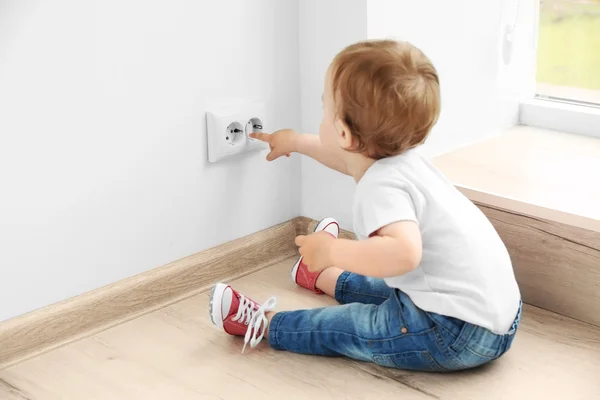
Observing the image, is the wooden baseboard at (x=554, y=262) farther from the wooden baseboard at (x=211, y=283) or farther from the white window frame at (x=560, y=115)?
the white window frame at (x=560, y=115)

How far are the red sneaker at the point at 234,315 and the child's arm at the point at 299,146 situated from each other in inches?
10.5

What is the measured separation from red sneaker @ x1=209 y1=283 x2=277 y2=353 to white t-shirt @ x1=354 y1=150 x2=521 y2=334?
0.24 m

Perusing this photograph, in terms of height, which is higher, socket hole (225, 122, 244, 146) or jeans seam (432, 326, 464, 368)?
socket hole (225, 122, 244, 146)

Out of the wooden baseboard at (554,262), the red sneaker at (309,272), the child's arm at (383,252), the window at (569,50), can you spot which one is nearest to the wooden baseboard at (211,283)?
the wooden baseboard at (554,262)

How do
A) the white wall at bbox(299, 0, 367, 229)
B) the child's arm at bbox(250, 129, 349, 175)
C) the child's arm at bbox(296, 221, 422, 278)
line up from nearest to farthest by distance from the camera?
the child's arm at bbox(296, 221, 422, 278), the child's arm at bbox(250, 129, 349, 175), the white wall at bbox(299, 0, 367, 229)

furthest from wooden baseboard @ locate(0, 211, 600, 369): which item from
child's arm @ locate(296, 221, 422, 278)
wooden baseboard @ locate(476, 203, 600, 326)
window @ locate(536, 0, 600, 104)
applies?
window @ locate(536, 0, 600, 104)

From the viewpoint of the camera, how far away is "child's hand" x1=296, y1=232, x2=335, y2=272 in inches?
47.8

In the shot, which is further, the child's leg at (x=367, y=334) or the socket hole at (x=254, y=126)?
the socket hole at (x=254, y=126)

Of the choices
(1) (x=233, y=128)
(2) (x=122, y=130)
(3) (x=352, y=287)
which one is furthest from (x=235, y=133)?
(3) (x=352, y=287)

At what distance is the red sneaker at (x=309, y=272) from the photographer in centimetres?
153

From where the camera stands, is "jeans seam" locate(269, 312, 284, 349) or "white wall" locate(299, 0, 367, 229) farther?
"white wall" locate(299, 0, 367, 229)

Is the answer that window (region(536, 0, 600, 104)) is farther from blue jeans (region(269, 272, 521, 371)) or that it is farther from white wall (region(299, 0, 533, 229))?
blue jeans (region(269, 272, 521, 371))

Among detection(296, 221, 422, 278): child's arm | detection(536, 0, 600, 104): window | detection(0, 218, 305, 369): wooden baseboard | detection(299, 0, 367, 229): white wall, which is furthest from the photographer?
detection(536, 0, 600, 104): window

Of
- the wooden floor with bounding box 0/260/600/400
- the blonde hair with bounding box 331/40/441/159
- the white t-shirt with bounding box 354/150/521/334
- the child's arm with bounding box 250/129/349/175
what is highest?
the blonde hair with bounding box 331/40/441/159
